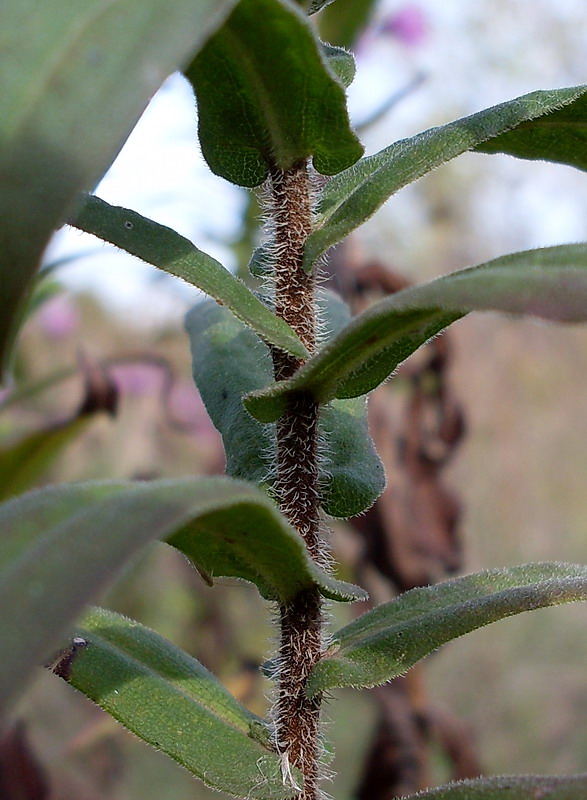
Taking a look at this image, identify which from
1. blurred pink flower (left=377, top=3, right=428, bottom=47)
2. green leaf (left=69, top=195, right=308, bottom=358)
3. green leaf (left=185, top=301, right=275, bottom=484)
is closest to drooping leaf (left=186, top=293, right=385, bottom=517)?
green leaf (left=185, top=301, right=275, bottom=484)

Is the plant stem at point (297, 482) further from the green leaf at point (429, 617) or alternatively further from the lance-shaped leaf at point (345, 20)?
the lance-shaped leaf at point (345, 20)

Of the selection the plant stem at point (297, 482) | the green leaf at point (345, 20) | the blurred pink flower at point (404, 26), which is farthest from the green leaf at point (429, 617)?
the blurred pink flower at point (404, 26)

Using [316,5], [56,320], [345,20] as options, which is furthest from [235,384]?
[56,320]

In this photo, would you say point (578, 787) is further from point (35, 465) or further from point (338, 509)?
point (35, 465)

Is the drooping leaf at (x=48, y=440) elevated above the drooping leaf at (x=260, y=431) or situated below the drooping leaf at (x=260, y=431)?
above

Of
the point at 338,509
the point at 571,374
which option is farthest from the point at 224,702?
the point at 571,374

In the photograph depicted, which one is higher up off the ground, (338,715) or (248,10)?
(338,715)

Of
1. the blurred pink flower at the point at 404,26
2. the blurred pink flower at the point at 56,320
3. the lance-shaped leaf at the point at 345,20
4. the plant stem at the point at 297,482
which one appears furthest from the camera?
the blurred pink flower at the point at 56,320
